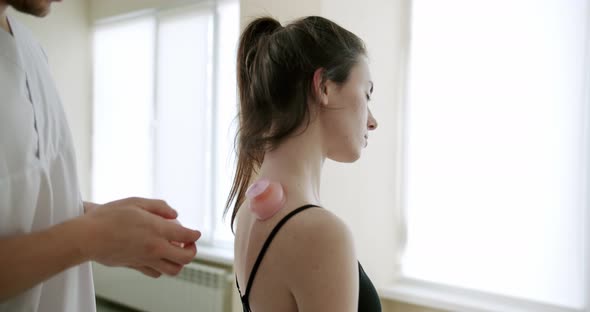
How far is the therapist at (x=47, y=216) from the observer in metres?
0.47

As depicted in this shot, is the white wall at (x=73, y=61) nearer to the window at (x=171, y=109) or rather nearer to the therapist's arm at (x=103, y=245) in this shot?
the window at (x=171, y=109)

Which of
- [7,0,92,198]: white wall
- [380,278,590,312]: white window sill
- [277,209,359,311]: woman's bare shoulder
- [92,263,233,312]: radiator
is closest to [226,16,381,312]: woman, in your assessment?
[277,209,359,311]: woman's bare shoulder

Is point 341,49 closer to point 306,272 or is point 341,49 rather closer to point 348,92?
point 348,92

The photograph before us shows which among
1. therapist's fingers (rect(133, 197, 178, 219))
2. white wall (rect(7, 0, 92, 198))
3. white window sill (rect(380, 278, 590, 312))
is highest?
white wall (rect(7, 0, 92, 198))

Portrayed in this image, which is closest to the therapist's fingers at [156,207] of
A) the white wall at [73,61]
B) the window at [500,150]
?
the window at [500,150]

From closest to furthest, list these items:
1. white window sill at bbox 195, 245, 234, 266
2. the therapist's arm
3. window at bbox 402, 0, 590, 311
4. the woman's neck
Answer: the therapist's arm
the woman's neck
window at bbox 402, 0, 590, 311
white window sill at bbox 195, 245, 234, 266

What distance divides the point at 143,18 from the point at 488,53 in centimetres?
295

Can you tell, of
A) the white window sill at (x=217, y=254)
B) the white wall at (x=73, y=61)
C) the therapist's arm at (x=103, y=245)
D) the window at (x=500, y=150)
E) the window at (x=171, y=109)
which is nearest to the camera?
the therapist's arm at (x=103, y=245)

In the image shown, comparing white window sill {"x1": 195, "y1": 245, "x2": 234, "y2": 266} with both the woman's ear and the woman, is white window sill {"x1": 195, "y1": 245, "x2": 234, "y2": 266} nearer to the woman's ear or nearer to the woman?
the woman

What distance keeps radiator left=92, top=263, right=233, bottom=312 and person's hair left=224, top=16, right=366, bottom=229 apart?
2.23 meters

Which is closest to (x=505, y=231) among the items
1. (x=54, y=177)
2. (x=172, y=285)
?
(x=54, y=177)

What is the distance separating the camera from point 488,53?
2.23 meters

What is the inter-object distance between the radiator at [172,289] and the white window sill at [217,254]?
61 millimetres

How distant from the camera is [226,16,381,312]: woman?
81 cm
